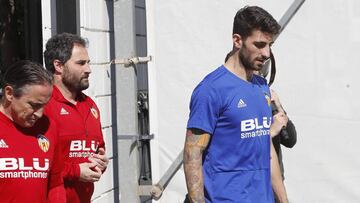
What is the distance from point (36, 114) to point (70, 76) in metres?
0.91

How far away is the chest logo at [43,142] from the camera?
3207 millimetres

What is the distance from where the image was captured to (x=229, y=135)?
346cm

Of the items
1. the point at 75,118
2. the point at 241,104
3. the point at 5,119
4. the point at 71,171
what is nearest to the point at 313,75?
the point at 241,104

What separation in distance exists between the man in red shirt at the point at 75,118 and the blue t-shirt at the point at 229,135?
2.42 ft

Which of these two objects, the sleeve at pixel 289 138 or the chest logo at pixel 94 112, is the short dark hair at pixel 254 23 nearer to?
the sleeve at pixel 289 138

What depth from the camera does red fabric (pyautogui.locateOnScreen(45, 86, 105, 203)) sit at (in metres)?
3.84

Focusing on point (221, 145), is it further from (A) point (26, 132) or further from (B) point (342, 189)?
(B) point (342, 189)

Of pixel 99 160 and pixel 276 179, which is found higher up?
pixel 99 160

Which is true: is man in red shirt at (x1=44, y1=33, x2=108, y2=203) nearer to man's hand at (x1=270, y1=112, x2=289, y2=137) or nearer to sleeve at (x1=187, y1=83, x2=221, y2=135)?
sleeve at (x1=187, y1=83, x2=221, y2=135)

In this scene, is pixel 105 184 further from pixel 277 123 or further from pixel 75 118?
pixel 277 123

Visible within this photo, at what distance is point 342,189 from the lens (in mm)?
4766

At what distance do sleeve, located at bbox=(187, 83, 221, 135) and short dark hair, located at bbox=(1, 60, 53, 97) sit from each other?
0.70m

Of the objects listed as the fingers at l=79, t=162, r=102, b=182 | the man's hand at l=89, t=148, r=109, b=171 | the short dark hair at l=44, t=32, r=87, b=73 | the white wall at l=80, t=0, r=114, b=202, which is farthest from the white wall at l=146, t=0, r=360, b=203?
the fingers at l=79, t=162, r=102, b=182

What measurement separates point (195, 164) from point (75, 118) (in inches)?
33.1
